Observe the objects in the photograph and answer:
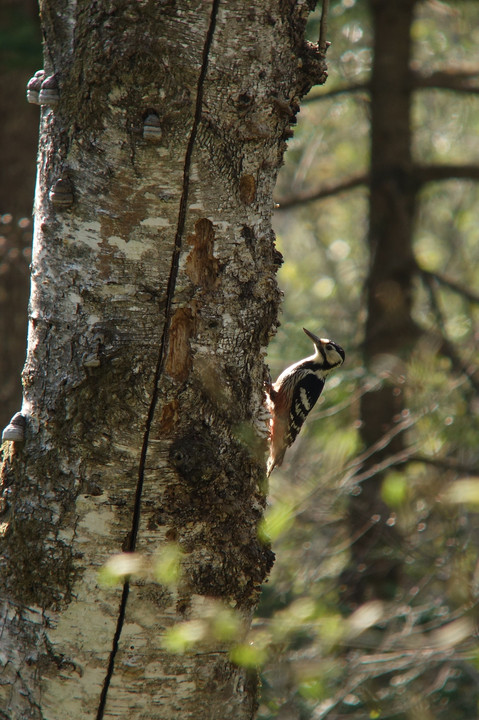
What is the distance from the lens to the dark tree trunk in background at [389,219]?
20.5 feet

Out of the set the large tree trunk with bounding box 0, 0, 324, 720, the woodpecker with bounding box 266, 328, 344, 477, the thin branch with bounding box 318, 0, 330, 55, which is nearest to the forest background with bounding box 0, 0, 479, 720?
the woodpecker with bounding box 266, 328, 344, 477

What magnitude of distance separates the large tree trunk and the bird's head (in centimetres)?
279

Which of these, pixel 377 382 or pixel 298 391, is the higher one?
pixel 377 382

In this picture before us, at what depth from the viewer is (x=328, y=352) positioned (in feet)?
16.4

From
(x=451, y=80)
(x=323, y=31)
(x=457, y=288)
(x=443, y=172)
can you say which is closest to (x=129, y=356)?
(x=323, y=31)

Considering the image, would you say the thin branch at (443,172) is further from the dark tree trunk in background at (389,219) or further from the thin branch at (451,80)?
the thin branch at (451,80)

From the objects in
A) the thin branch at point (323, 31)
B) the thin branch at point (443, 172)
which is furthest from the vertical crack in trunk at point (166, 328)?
the thin branch at point (443, 172)

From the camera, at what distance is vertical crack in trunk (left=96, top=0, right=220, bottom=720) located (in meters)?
2.02

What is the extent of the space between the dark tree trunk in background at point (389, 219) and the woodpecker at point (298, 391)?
109cm

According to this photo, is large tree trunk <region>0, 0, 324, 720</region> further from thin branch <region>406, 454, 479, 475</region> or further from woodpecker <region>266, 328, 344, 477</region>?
thin branch <region>406, 454, 479, 475</region>

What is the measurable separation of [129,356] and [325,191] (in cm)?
480

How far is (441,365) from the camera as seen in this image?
5.46 m

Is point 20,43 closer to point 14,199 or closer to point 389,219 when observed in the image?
point 14,199

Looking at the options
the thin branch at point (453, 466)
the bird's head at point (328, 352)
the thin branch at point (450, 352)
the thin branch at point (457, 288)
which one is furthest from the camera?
the thin branch at point (457, 288)
